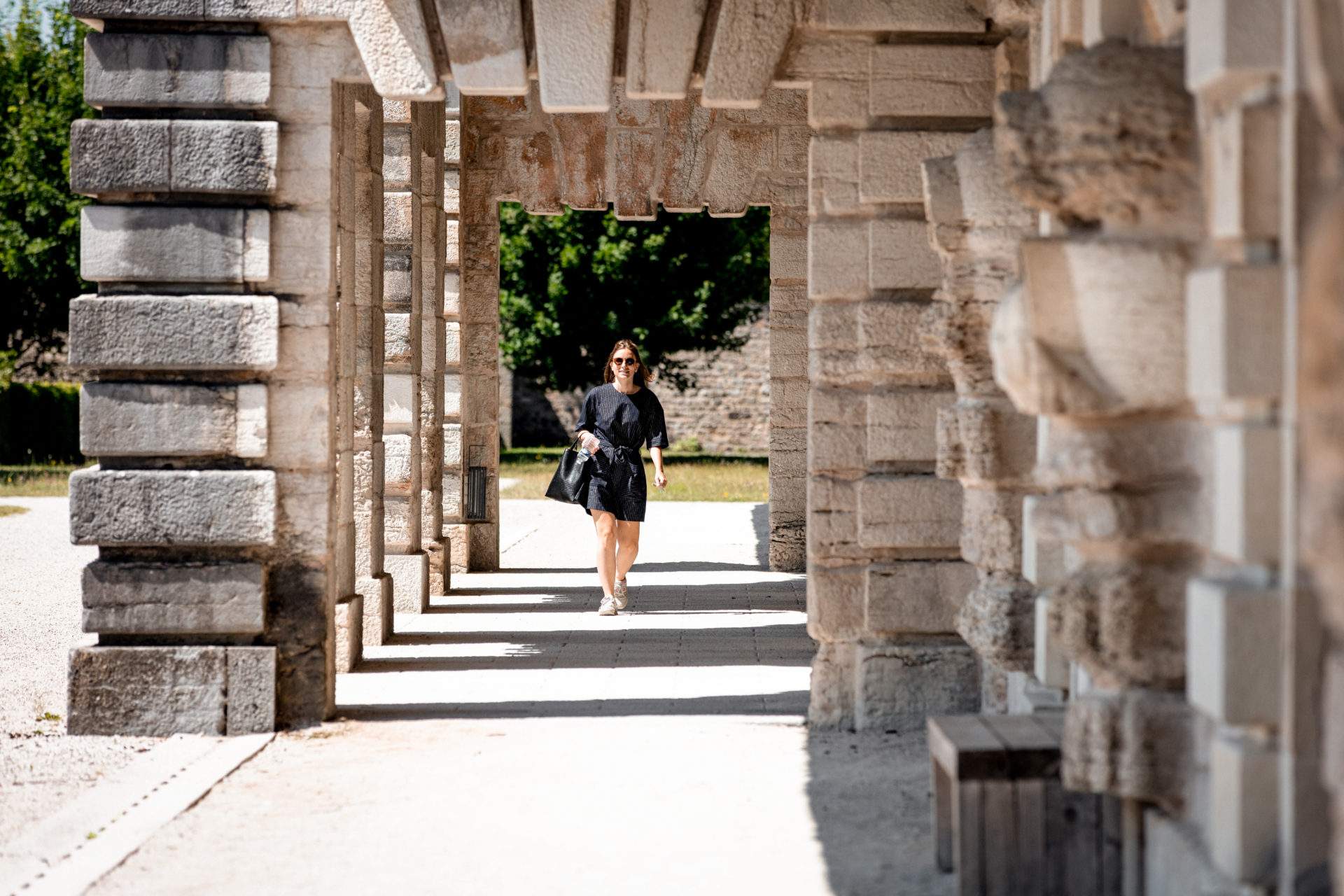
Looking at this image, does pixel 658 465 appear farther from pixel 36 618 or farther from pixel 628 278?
pixel 628 278

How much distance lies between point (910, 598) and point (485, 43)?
2.84m

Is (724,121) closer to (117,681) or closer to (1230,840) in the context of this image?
(117,681)

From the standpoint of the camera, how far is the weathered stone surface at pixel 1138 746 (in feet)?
10.3

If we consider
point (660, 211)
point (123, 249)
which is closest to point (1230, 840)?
point (123, 249)

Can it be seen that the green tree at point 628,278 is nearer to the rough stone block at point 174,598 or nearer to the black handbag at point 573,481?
the black handbag at point 573,481

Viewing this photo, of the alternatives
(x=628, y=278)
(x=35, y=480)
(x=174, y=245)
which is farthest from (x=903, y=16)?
(x=628, y=278)

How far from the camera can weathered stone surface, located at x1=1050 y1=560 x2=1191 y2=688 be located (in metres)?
3.16

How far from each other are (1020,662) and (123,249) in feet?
12.4

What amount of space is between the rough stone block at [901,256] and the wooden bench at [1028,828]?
2762mm

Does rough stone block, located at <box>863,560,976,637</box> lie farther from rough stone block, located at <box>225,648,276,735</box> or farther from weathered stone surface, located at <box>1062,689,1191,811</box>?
weathered stone surface, located at <box>1062,689,1191,811</box>

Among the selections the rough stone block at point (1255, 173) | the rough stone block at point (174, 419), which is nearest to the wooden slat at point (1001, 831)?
the rough stone block at point (1255, 173)

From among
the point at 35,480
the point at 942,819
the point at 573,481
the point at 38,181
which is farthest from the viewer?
the point at 38,181

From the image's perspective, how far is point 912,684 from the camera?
6.00 metres

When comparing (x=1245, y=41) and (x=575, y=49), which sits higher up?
(x=575, y=49)
